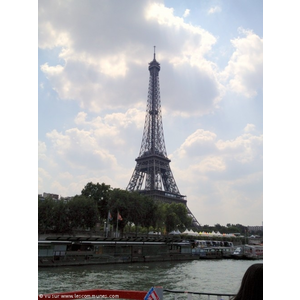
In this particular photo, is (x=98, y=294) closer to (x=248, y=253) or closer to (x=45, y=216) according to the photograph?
(x=45, y=216)

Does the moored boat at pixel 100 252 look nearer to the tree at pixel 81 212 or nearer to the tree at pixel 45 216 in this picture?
the tree at pixel 81 212

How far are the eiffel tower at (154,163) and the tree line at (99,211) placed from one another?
6.70 meters

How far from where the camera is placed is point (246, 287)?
61.9 inches

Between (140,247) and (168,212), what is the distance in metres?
17.0

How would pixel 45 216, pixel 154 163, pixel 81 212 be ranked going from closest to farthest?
pixel 45 216 < pixel 81 212 < pixel 154 163

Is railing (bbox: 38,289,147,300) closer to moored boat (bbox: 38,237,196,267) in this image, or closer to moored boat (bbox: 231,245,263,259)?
moored boat (bbox: 38,237,196,267)

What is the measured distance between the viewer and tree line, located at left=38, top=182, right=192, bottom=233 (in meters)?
28.5

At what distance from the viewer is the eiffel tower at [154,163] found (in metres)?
47.5

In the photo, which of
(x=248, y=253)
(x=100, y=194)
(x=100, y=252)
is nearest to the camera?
(x=100, y=252)

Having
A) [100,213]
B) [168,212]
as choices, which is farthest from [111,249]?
[168,212]

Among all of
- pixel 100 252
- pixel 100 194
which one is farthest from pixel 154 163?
pixel 100 252

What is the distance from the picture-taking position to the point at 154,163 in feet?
158

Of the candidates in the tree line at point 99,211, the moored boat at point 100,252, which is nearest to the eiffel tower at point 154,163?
the tree line at point 99,211

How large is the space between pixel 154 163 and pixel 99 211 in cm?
1618
